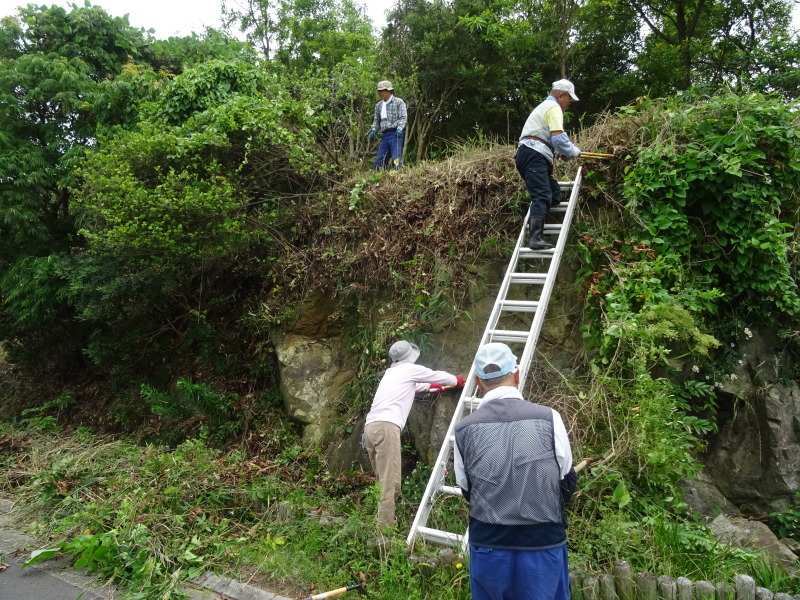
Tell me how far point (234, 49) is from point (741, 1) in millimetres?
12175

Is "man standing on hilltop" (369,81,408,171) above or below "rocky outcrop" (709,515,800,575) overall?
above

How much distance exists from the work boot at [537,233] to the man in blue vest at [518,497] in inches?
121

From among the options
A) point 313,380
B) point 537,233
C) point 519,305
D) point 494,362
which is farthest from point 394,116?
point 494,362

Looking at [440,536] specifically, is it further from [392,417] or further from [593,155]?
[593,155]

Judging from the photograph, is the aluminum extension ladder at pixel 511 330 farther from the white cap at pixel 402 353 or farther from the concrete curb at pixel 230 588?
the concrete curb at pixel 230 588

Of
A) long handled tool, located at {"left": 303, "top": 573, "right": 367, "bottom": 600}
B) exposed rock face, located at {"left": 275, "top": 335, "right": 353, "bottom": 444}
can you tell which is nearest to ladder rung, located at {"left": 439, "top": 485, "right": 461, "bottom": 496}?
long handled tool, located at {"left": 303, "top": 573, "right": 367, "bottom": 600}

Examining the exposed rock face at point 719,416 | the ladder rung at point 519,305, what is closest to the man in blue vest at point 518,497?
the ladder rung at point 519,305

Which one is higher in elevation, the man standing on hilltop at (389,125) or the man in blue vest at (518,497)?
the man standing on hilltop at (389,125)

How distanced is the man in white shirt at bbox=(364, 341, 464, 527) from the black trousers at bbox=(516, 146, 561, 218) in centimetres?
191

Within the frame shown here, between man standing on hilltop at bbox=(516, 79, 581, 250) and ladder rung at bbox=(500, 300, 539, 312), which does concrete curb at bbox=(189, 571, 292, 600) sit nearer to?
ladder rung at bbox=(500, 300, 539, 312)

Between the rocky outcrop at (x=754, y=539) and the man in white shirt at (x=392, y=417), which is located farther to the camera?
the man in white shirt at (x=392, y=417)

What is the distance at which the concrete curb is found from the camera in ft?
14.5

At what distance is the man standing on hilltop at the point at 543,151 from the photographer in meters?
5.79

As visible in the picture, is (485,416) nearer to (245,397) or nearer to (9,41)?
(245,397)
